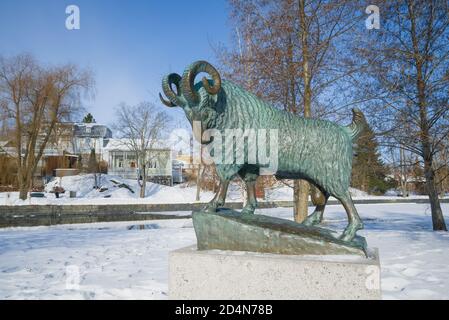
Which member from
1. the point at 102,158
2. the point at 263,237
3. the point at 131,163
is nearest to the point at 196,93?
the point at 263,237

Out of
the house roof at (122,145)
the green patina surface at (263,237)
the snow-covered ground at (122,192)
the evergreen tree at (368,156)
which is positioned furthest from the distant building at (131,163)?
the green patina surface at (263,237)

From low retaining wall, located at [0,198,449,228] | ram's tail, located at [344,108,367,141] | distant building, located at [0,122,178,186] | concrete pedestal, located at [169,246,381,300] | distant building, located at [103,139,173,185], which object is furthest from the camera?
distant building, located at [103,139,173,185]

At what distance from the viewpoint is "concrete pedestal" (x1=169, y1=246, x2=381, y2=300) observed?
2738mm

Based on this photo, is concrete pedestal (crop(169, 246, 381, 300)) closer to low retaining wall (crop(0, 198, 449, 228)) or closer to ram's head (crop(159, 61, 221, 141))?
ram's head (crop(159, 61, 221, 141))

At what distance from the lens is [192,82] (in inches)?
124

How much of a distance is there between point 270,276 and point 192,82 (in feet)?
6.02

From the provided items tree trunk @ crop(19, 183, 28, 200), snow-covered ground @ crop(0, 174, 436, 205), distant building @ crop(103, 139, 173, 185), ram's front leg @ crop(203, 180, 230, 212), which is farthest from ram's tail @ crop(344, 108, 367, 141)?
distant building @ crop(103, 139, 173, 185)

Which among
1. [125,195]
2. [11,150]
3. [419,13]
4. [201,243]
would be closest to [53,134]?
[11,150]

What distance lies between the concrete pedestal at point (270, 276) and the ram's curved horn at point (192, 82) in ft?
4.70

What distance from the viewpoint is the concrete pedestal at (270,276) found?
8.98 feet

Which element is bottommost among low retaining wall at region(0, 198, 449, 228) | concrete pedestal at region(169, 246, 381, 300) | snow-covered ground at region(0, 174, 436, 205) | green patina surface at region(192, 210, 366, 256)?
low retaining wall at region(0, 198, 449, 228)

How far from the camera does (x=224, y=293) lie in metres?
3.02

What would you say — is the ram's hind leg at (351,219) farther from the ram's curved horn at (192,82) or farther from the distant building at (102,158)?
the distant building at (102,158)

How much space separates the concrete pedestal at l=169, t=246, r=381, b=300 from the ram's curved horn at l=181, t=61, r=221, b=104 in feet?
4.70
